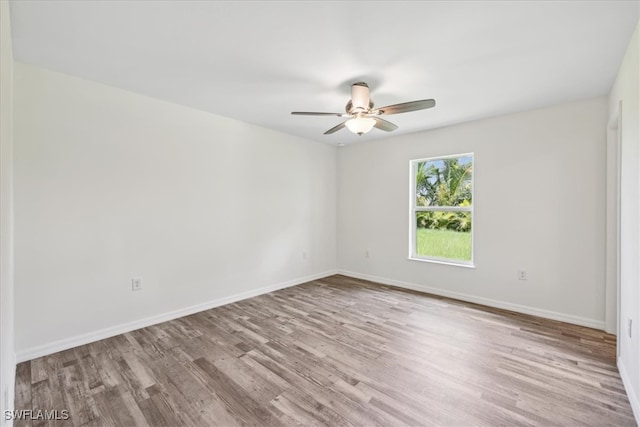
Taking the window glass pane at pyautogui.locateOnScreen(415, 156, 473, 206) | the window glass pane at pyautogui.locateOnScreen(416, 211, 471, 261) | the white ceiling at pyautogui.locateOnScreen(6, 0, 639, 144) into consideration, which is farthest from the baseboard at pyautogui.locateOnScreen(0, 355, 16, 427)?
the window glass pane at pyautogui.locateOnScreen(415, 156, 473, 206)

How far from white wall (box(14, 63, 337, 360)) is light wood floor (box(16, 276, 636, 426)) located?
0.35m

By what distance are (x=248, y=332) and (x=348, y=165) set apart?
324 cm

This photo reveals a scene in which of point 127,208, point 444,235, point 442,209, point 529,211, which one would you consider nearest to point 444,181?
point 442,209

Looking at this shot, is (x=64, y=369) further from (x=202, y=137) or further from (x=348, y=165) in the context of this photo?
(x=348, y=165)

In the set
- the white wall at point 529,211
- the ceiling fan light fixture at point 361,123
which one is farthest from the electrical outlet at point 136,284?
the white wall at point 529,211

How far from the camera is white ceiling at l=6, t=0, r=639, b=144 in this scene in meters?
1.66

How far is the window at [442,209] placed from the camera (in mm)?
3820

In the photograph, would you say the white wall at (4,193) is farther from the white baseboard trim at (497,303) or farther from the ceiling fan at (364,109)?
the white baseboard trim at (497,303)

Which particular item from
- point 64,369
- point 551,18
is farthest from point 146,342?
point 551,18

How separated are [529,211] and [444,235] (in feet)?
3.50

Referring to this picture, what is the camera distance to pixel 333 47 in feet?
6.63

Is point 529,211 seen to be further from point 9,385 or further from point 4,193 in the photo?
point 9,385

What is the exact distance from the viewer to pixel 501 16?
170 cm

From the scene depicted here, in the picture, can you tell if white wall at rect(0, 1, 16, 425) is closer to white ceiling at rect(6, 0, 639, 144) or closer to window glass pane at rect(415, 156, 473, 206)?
white ceiling at rect(6, 0, 639, 144)
